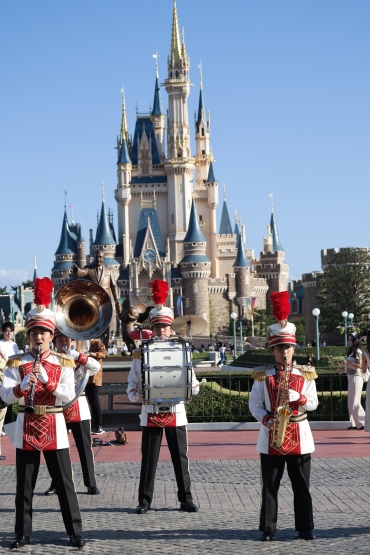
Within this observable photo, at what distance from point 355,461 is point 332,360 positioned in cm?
1770

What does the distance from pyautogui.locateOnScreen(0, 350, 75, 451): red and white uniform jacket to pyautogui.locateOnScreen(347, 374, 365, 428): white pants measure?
775 centimetres

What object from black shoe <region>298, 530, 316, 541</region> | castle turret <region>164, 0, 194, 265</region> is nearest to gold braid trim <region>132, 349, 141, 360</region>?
black shoe <region>298, 530, 316, 541</region>

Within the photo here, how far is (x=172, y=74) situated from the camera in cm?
10762

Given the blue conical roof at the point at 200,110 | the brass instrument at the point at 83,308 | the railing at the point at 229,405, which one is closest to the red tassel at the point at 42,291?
the brass instrument at the point at 83,308

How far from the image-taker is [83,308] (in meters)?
14.4

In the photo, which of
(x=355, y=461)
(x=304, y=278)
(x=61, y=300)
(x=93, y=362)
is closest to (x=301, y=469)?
(x=93, y=362)

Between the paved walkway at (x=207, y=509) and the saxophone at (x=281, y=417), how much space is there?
0.64 metres

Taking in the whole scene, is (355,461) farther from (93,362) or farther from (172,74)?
(172,74)

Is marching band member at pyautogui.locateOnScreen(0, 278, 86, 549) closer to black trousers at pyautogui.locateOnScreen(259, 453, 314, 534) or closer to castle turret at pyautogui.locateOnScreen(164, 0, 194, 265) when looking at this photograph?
black trousers at pyautogui.locateOnScreen(259, 453, 314, 534)

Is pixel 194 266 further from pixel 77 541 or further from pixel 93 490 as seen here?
pixel 77 541

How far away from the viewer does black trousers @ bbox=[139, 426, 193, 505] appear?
8.75 meters

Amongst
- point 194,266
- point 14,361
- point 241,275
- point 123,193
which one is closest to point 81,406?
point 14,361

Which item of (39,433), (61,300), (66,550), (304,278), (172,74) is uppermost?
(172,74)

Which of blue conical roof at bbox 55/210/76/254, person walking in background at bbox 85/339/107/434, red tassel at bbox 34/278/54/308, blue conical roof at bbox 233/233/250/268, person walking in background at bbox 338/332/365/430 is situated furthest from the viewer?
blue conical roof at bbox 55/210/76/254
